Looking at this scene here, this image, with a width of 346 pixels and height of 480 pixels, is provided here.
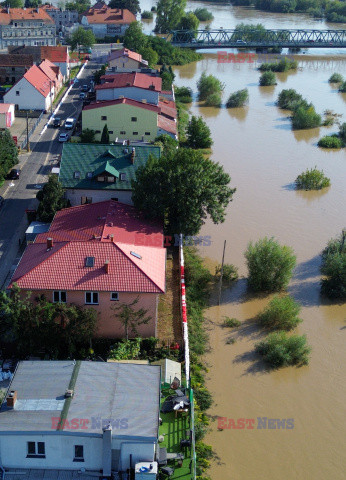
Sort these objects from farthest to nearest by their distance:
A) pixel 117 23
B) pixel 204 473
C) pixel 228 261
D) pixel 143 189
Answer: pixel 117 23, pixel 228 261, pixel 143 189, pixel 204 473

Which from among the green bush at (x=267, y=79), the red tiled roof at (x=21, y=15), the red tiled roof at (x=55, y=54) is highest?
the red tiled roof at (x=21, y=15)

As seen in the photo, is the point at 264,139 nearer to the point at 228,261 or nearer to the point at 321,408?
the point at 228,261

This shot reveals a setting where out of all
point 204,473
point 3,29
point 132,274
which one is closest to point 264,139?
point 132,274

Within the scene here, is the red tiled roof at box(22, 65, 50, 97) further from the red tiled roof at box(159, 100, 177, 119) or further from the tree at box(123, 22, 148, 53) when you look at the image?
the tree at box(123, 22, 148, 53)

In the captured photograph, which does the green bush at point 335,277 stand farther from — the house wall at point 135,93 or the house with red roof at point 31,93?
the house with red roof at point 31,93

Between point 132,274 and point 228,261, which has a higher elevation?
point 228,261

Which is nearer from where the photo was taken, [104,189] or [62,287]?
[62,287]

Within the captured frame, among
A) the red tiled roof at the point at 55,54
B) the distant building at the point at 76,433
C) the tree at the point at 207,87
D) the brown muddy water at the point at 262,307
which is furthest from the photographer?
the red tiled roof at the point at 55,54

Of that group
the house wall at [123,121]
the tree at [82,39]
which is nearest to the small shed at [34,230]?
the house wall at [123,121]
